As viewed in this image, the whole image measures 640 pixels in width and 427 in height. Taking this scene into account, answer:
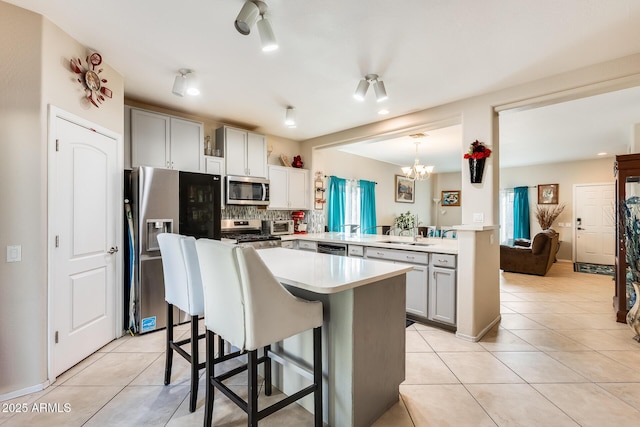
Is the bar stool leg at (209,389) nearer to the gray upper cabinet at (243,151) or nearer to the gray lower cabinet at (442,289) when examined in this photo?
the gray lower cabinet at (442,289)

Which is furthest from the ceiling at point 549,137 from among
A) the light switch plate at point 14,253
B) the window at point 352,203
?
the light switch plate at point 14,253

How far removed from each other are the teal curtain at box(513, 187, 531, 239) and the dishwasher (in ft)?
21.6

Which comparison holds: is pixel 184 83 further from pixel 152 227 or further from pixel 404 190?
pixel 404 190

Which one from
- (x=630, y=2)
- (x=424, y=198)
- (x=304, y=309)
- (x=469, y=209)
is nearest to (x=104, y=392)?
(x=304, y=309)

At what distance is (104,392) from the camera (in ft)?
6.91

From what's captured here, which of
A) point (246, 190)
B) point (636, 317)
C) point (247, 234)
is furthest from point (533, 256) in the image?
point (246, 190)

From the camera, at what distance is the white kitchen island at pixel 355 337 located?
5.42 ft

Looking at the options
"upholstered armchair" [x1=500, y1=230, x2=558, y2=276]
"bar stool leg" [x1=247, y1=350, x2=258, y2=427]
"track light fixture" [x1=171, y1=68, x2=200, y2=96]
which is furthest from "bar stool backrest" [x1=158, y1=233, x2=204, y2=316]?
"upholstered armchair" [x1=500, y1=230, x2=558, y2=276]

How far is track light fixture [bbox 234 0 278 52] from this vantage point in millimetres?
1803

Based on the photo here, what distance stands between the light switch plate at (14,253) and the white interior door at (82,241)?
0.18 metres

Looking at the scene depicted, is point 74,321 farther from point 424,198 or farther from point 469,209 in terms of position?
point 424,198

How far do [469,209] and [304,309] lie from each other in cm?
252

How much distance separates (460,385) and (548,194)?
771cm

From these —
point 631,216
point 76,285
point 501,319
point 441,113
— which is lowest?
point 501,319
